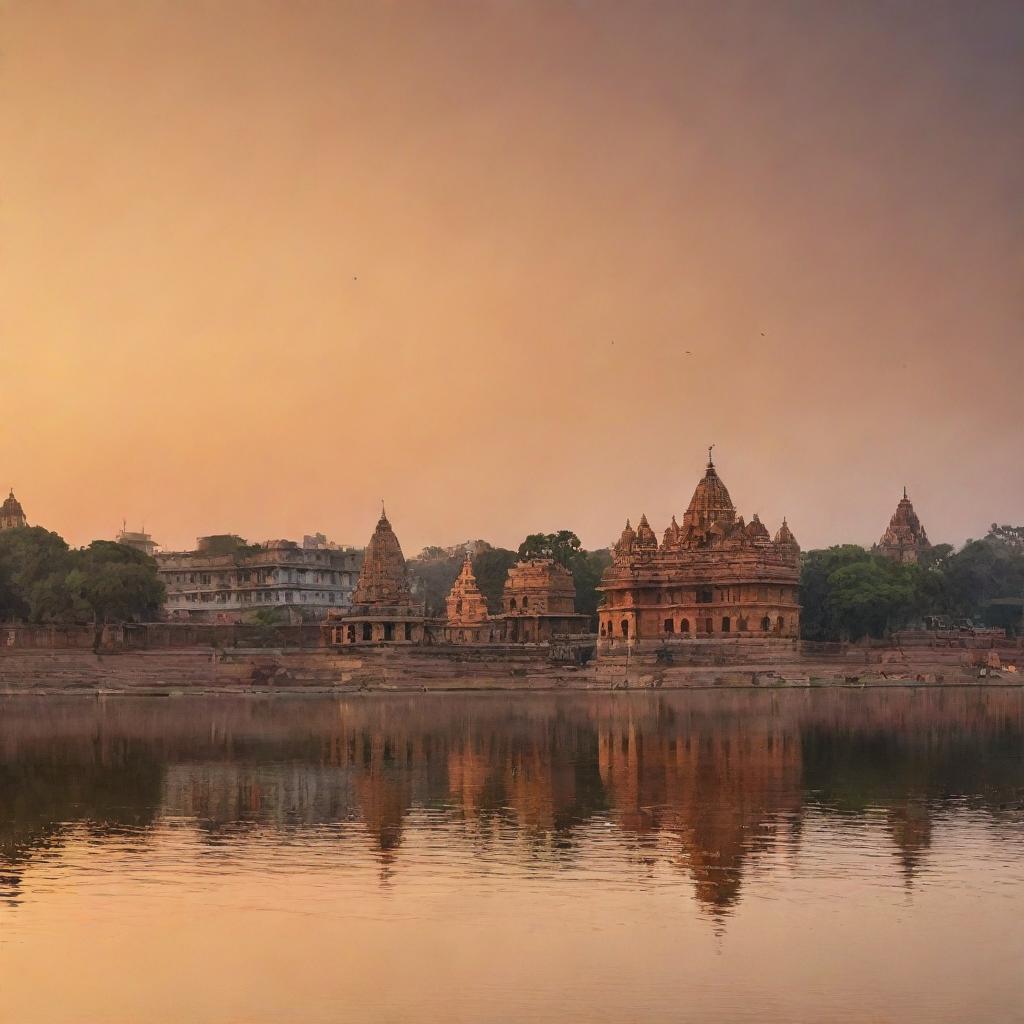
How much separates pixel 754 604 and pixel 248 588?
55618 mm

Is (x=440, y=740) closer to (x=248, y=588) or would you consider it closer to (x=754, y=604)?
(x=754, y=604)

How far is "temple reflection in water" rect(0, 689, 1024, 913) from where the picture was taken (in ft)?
77.2

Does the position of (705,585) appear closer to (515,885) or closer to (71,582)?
(71,582)

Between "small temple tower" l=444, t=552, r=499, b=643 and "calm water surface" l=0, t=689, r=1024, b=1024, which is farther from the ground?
"small temple tower" l=444, t=552, r=499, b=643

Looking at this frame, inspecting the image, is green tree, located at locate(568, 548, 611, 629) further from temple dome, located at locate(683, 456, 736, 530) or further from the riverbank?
the riverbank

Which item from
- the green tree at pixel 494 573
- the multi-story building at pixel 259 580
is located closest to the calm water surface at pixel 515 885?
the green tree at pixel 494 573

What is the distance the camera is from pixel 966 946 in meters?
16.1

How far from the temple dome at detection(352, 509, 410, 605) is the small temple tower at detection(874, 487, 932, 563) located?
69.8m

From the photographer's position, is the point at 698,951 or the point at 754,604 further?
the point at 754,604

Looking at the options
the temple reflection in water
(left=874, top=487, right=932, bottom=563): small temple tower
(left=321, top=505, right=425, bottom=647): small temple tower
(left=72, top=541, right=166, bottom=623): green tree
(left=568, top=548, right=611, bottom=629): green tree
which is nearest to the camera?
the temple reflection in water

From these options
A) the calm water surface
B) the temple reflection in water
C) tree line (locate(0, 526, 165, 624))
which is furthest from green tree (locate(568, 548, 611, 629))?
the calm water surface

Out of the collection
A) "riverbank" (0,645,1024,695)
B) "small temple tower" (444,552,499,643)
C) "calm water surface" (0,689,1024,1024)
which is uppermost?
"small temple tower" (444,552,499,643)

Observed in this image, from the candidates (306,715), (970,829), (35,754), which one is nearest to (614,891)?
(970,829)

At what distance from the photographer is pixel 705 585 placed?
89312mm
